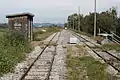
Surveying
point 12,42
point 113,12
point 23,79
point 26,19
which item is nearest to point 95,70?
point 23,79

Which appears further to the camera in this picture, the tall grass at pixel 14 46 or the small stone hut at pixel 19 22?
the small stone hut at pixel 19 22

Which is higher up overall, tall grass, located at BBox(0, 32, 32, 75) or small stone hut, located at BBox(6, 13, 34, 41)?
small stone hut, located at BBox(6, 13, 34, 41)

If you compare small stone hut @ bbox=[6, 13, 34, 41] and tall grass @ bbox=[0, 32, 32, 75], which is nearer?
tall grass @ bbox=[0, 32, 32, 75]

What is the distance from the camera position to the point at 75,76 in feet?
37.1

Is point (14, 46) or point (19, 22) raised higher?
point (19, 22)

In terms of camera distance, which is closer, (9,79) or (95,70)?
(9,79)

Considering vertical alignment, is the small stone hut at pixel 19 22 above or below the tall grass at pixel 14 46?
above

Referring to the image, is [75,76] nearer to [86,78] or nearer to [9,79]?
[86,78]

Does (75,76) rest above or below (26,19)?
below

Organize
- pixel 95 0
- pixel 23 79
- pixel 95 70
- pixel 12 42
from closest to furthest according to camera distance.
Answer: pixel 23 79 < pixel 95 70 < pixel 12 42 < pixel 95 0

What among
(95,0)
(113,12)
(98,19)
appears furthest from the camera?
(113,12)

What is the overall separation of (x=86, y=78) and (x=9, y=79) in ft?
9.32

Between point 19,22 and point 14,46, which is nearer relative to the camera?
point 14,46

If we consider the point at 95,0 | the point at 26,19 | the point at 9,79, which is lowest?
the point at 9,79
